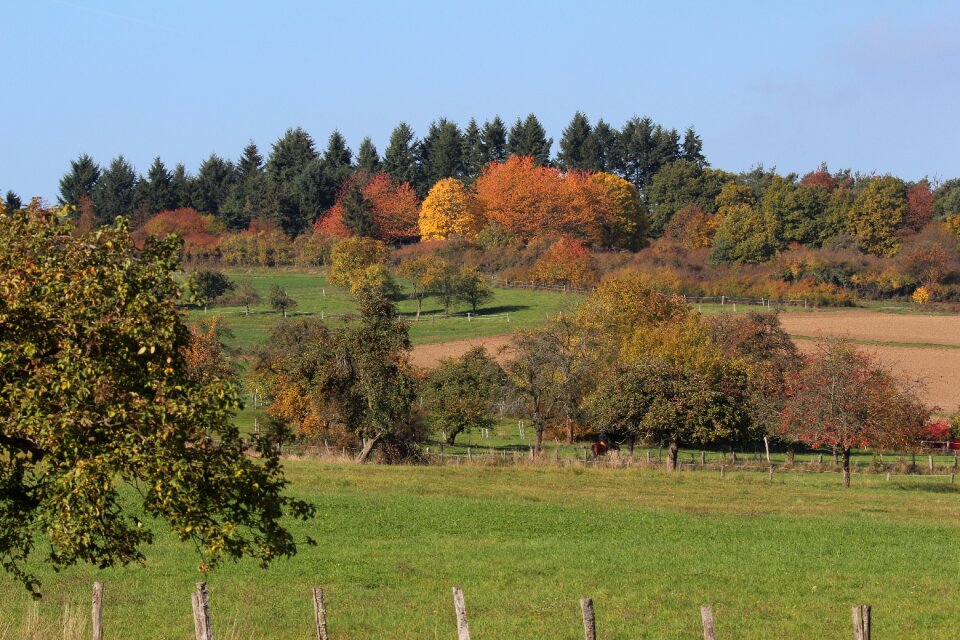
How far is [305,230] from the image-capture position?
184500 millimetres

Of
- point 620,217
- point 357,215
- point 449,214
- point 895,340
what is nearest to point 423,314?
point 357,215

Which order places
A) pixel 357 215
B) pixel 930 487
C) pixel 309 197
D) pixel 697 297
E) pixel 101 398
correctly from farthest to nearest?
pixel 309 197 < pixel 357 215 < pixel 697 297 < pixel 930 487 < pixel 101 398

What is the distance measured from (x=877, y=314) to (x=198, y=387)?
396 ft

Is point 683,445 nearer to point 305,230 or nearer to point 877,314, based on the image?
point 877,314

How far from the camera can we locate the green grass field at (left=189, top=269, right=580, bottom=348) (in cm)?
11419

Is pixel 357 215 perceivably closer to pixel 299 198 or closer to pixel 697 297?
pixel 299 198

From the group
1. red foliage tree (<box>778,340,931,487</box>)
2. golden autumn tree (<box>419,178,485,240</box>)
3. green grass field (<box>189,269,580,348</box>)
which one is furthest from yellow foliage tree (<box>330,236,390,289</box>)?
red foliage tree (<box>778,340,931,487</box>)

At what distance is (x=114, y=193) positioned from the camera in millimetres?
195125

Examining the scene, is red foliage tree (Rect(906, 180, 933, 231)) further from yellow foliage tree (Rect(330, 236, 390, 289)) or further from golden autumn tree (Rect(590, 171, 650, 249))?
yellow foliage tree (Rect(330, 236, 390, 289))

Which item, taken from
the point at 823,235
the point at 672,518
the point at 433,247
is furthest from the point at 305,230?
the point at 672,518

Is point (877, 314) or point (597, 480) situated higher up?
point (877, 314)

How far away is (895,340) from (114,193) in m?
134

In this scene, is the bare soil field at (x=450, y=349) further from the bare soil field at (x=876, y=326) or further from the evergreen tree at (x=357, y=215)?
the evergreen tree at (x=357, y=215)

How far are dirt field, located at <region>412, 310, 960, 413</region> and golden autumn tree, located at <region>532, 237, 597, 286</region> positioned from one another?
95.5ft
